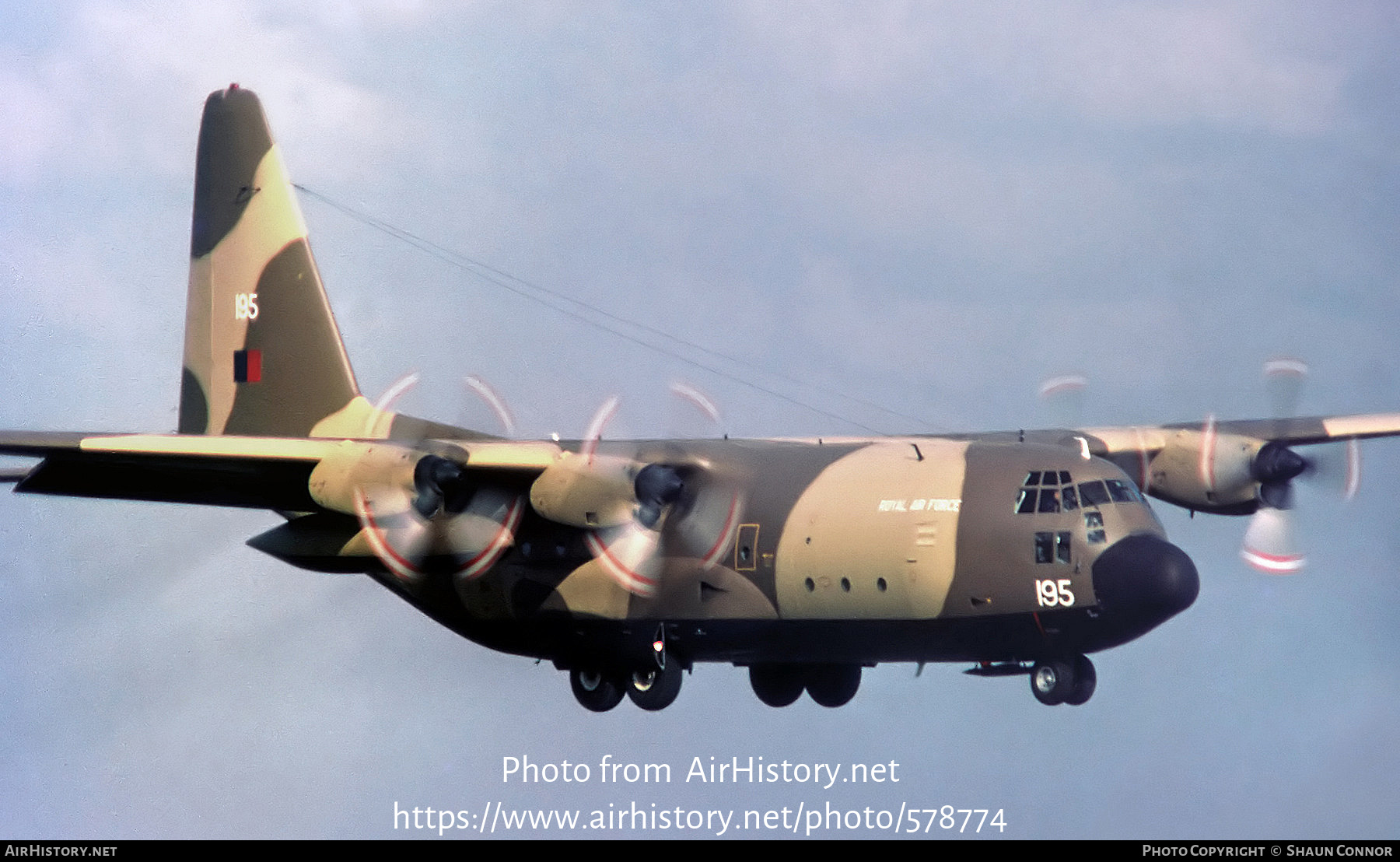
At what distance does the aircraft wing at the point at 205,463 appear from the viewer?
19.8 m

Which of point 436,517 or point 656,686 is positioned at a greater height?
point 436,517

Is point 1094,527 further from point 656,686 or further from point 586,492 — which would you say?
point 656,686

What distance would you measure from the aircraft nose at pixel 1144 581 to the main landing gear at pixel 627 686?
237 inches

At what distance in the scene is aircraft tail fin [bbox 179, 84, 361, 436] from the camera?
955 inches

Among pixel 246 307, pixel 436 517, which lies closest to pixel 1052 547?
pixel 436 517

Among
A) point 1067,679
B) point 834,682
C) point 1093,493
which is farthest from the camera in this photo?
point 834,682

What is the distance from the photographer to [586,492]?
19969mm

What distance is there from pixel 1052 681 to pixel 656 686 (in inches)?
201

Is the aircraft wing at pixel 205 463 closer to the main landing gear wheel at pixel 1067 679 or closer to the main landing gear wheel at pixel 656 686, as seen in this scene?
the main landing gear wheel at pixel 656 686

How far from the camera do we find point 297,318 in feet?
80.3

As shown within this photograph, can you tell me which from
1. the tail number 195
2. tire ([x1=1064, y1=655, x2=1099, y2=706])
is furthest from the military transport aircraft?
the tail number 195

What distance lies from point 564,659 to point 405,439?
135 inches

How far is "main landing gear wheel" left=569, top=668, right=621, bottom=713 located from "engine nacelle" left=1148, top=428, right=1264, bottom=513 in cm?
740
